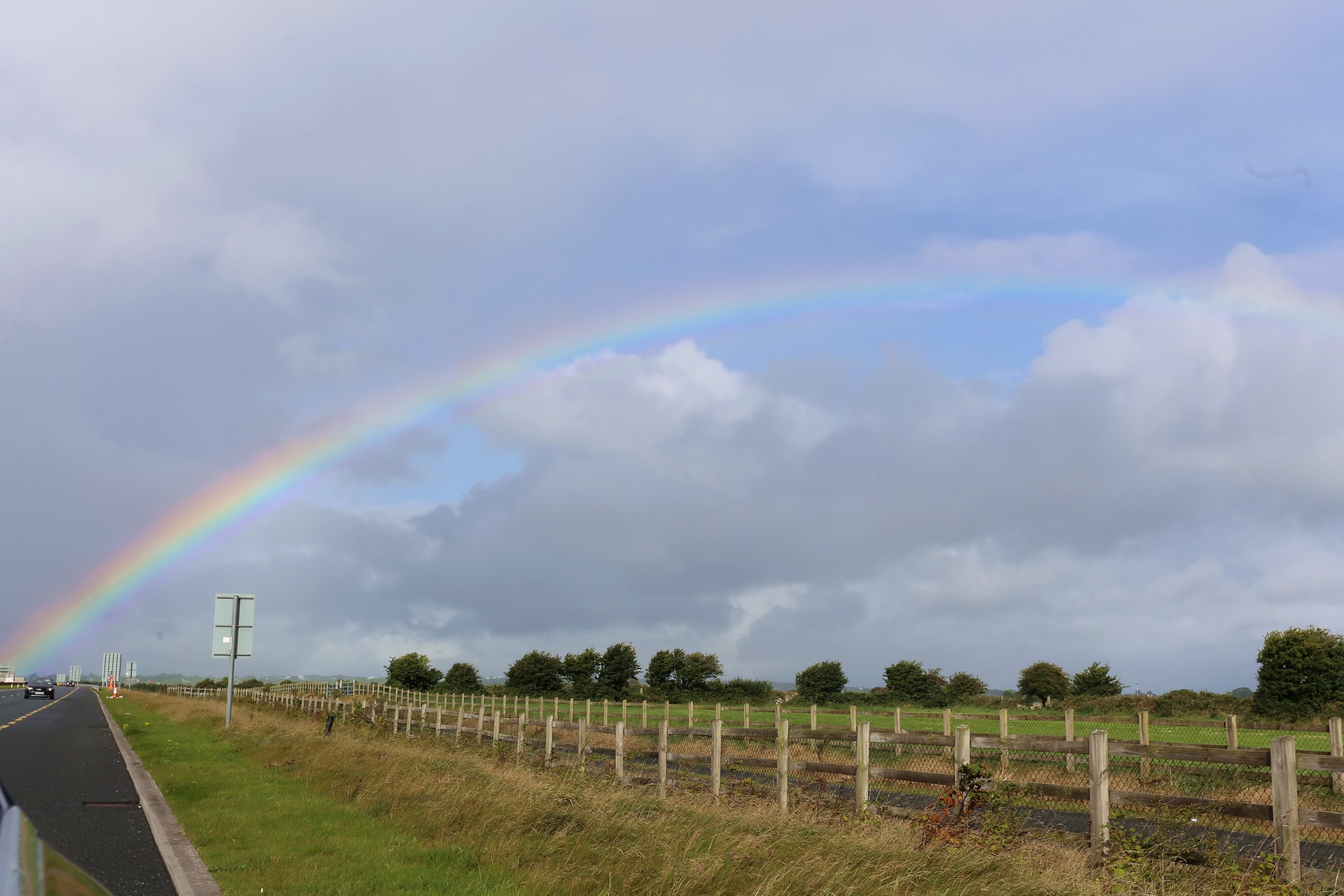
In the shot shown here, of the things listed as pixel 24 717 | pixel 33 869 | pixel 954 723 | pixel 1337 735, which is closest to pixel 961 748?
pixel 33 869

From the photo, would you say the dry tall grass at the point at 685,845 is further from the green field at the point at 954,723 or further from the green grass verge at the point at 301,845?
the green field at the point at 954,723

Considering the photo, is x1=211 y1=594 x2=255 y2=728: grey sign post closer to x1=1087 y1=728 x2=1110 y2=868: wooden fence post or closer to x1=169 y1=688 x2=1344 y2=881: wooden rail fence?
x1=169 y1=688 x2=1344 y2=881: wooden rail fence

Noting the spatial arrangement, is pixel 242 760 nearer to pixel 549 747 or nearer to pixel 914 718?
pixel 549 747

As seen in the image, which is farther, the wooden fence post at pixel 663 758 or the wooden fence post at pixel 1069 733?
the wooden fence post at pixel 1069 733

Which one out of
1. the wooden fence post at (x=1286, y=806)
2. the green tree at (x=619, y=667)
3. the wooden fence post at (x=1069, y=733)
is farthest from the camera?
the green tree at (x=619, y=667)

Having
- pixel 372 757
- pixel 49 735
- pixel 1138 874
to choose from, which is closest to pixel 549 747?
pixel 372 757

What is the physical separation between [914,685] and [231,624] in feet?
200

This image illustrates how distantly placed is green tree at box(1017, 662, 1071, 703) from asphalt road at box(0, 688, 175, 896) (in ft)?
265

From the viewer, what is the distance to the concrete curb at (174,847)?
8844mm

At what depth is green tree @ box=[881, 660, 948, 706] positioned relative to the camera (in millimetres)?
80250

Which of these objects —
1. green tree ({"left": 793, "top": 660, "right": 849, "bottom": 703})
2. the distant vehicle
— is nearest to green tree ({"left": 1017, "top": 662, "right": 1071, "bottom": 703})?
green tree ({"left": 793, "top": 660, "right": 849, "bottom": 703})

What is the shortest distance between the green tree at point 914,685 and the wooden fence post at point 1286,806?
73.2 metres

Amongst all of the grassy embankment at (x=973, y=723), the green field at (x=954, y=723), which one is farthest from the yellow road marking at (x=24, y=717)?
the grassy embankment at (x=973, y=723)

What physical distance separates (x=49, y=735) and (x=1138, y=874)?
3237 centimetres
